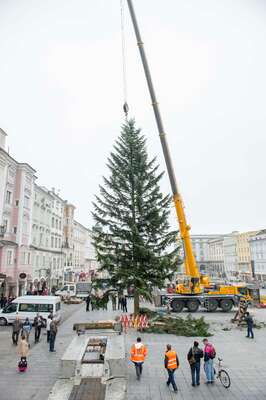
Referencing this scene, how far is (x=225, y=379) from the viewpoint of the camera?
1047cm

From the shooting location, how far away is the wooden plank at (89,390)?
9.83m

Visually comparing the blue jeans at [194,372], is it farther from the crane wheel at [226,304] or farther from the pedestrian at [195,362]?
the crane wheel at [226,304]

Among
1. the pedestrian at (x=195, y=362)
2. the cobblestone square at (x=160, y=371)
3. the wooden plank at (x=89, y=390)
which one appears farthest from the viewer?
the pedestrian at (x=195, y=362)

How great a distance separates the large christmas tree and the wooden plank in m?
10.7

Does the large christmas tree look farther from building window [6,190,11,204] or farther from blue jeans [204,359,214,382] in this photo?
building window [6,190,11,204]

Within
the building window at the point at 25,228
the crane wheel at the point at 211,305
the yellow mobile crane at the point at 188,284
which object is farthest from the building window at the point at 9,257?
the crane wheel at the point at 211,305

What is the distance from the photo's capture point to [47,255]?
47.8m

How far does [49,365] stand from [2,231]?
67.9 feet

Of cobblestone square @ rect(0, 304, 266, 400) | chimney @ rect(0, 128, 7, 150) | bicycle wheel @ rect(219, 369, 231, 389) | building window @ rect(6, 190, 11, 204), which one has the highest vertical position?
chimney @ rect(0, 128, 7, 150)

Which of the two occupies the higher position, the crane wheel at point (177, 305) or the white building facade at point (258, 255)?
the white building facade at point (258, 255)

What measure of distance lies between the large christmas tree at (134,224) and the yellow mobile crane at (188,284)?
4.36ft

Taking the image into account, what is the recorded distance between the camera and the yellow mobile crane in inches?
993

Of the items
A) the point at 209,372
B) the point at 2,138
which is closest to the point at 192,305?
the point at 209,372

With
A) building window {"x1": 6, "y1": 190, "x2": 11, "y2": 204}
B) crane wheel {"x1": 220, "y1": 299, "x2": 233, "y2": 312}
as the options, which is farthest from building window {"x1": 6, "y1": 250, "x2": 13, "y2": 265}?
crane wheel {"x1": 220, "y1": 299, "x2": 233, "y2": 312}
